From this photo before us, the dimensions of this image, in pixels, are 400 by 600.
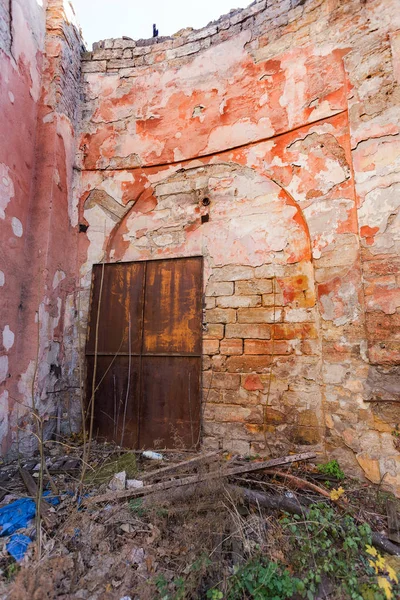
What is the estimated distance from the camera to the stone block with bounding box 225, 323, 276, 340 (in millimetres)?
3361

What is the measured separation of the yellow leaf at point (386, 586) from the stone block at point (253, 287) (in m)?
2.32

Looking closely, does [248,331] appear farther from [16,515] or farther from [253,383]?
[16,515]

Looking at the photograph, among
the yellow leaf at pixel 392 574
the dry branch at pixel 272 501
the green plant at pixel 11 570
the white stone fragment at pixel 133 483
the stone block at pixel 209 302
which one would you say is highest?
the stone block at pixel 209 302

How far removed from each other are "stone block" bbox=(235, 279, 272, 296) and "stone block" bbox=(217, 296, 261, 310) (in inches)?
2.2

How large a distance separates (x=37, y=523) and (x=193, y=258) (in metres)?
2.73

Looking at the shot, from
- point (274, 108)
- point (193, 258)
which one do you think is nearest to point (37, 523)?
point (193, 258)

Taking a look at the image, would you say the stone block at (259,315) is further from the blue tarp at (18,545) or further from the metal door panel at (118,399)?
the blue tarp at (18,545)

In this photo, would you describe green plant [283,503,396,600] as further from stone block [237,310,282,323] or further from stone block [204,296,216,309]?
stone block [204,296,216,309]

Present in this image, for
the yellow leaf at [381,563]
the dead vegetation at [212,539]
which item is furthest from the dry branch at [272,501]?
the yellow leaf at [381,563]

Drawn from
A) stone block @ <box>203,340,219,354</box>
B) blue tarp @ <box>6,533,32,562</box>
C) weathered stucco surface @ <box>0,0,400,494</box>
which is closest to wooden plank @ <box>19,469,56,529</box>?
blue tarp @ <box>6,533,32,562</box>

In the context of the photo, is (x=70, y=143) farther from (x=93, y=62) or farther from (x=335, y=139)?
(x=335, y=139)

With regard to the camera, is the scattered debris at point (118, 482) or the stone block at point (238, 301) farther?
the stone block at point (238, 301)

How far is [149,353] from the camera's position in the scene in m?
3.68

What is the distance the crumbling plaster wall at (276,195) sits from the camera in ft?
9.46
